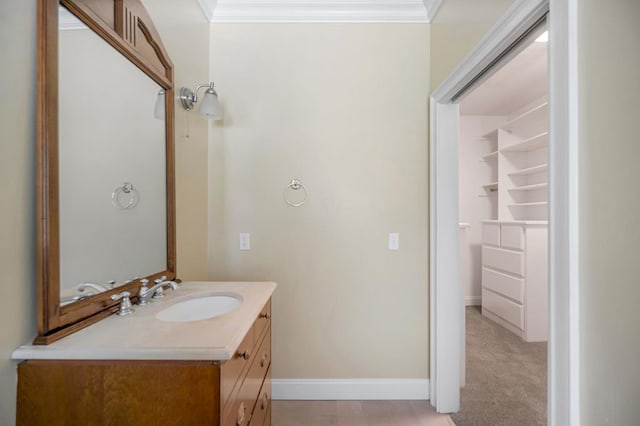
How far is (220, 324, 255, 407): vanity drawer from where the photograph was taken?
0.85m

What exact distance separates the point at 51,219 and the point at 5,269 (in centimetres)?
16

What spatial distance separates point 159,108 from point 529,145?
12.7 feet

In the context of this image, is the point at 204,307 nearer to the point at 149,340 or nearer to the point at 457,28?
the point at 149,340

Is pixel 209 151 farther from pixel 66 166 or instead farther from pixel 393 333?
pixel 393 333

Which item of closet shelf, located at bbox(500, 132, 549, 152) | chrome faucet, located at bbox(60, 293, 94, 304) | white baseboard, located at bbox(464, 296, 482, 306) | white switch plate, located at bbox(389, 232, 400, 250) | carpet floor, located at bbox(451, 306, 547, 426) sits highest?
closet shelf, located at bbox(500, 132, 549, 152)

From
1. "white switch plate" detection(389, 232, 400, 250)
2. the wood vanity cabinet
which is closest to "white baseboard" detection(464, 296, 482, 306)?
"white switch plate" detection(389, 232, 400, 250)

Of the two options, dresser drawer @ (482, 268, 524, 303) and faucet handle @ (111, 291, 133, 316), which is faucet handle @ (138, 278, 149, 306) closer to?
faucet handle @ (111, 291, 133, 316)

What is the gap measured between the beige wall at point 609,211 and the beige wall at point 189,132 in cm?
172

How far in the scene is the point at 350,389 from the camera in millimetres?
2062

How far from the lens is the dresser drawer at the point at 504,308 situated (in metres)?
3.04

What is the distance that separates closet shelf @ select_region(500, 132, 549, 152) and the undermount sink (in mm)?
3453

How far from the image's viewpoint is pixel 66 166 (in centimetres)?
92

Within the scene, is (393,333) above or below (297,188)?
below

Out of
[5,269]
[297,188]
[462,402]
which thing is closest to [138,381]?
[5,269]
